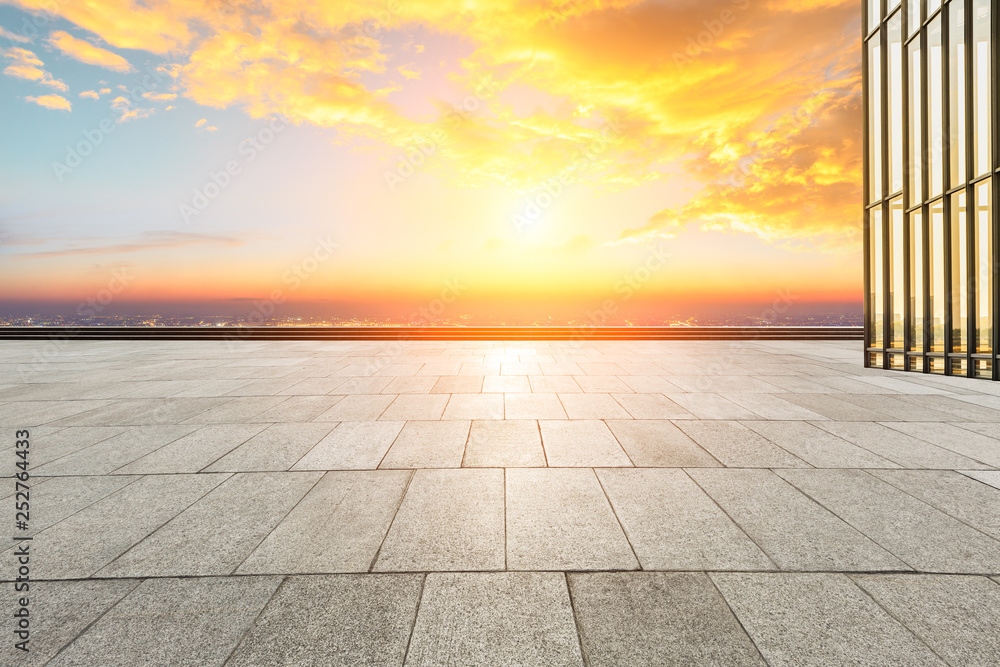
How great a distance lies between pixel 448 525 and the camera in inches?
159

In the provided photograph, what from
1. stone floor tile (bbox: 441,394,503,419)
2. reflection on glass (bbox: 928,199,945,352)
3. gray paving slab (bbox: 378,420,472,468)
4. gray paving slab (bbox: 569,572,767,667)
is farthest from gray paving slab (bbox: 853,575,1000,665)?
reflection on glass (bbox: 928,199,945,352)

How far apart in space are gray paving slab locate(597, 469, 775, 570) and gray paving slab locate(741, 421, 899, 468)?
6.67ft

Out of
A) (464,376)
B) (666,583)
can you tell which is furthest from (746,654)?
(464,376)

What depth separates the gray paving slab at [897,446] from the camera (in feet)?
18.1

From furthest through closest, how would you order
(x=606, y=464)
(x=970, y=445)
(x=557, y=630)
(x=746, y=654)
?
(x=970, y=445) < (x=606, y=464) < (x=557, y=630) < (x=746, y=654)

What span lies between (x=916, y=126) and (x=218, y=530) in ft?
62.0

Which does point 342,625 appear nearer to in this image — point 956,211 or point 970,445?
point 970,445

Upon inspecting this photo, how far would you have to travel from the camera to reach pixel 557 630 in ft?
8.96

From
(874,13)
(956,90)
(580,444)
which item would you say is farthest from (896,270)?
(580,444)

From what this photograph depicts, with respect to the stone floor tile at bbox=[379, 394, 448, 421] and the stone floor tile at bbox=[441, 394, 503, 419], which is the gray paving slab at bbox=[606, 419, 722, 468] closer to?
the stone floor tile at bbox=[441, 394, 503, 419]

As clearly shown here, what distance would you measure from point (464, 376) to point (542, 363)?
3.40 m

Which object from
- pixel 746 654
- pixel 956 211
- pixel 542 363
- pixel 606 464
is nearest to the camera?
pixel 746 654

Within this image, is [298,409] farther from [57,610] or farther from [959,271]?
[959,271]

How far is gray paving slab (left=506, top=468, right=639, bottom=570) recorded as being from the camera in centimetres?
345
